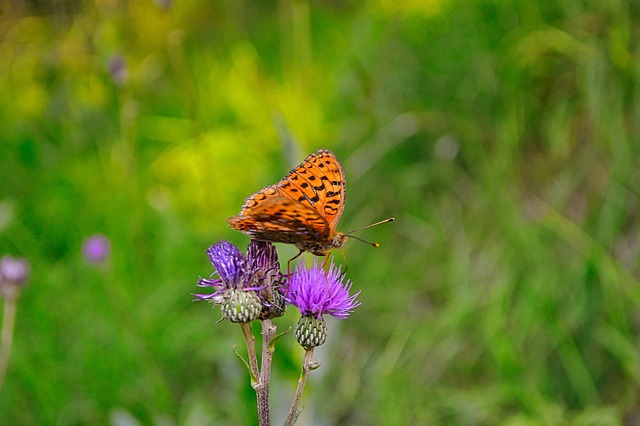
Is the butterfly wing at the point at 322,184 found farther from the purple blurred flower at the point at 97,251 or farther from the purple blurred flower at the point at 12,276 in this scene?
the purple blurred flower at the point at 97,251

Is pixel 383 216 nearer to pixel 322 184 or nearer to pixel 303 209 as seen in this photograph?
pixel 322 184

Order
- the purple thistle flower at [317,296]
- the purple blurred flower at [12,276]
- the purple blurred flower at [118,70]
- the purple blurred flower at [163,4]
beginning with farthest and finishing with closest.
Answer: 1. the purple blurred flower at [118,70]
2. the purple blurred flower at [163,4]
3. the purple blurred flower at [12,276]
4. the purple thistle flower at [317,296]

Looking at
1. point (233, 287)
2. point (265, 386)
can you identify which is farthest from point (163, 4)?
point (265, 386)

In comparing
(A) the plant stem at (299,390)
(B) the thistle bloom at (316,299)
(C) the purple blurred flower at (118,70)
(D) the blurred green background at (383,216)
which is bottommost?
(D) the blurred green background at (383,216)

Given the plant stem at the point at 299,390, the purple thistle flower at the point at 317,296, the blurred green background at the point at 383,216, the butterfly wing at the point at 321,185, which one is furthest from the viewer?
the blurred green background at the point at 383,216

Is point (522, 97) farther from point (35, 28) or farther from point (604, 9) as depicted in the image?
point (35, 28)

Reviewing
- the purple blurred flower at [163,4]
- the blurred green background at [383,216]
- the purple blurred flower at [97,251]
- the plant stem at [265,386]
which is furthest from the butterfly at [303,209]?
the purple blurred flower at [163,4]
